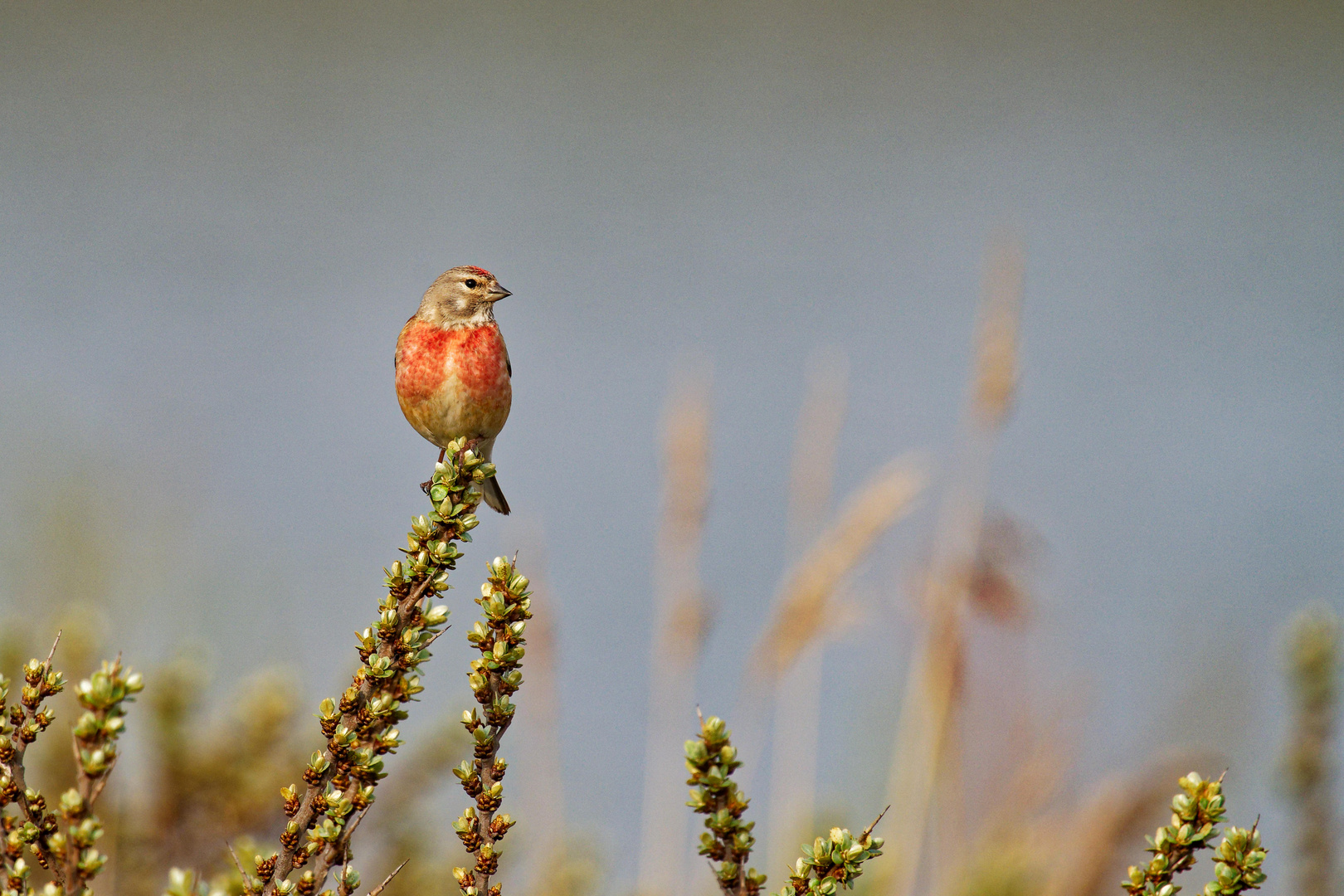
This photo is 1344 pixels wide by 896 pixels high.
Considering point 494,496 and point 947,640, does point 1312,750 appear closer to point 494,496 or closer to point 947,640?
point 947,640

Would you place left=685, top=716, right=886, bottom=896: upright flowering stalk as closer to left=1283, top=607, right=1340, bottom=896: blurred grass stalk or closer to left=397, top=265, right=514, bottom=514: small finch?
left=1283, top=607, right=1340, bottom=896: blurred grass stalk

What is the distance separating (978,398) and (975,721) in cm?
92

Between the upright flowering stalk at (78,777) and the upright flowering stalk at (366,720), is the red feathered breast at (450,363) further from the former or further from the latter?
the upright flowering stalk at (78,777)

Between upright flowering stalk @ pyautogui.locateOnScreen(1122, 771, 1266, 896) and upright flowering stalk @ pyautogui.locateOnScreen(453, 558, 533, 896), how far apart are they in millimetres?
726

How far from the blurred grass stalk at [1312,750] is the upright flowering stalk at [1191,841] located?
2.80 ft

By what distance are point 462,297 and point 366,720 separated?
6.80ft

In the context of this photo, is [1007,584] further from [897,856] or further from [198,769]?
[198,769]

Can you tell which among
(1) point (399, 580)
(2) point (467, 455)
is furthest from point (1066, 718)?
(1) point (399, 580)

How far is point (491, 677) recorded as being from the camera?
1425 mm

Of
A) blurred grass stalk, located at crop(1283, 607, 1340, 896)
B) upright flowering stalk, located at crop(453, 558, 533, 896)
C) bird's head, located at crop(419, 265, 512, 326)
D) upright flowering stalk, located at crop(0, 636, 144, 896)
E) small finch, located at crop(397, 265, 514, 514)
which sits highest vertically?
bird's head, located at crop(419, 265, 512, 326)

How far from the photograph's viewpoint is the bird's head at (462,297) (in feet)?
10.6

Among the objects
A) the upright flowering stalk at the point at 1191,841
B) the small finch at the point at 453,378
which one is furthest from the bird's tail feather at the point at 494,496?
the upright flowering stalk at the point at 1191,841

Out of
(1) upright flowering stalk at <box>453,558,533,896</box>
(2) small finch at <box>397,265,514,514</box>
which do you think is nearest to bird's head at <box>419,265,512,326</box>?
(2) small finch at <box>397,265,514,514</box>

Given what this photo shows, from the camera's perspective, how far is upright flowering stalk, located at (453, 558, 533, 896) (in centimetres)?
140
